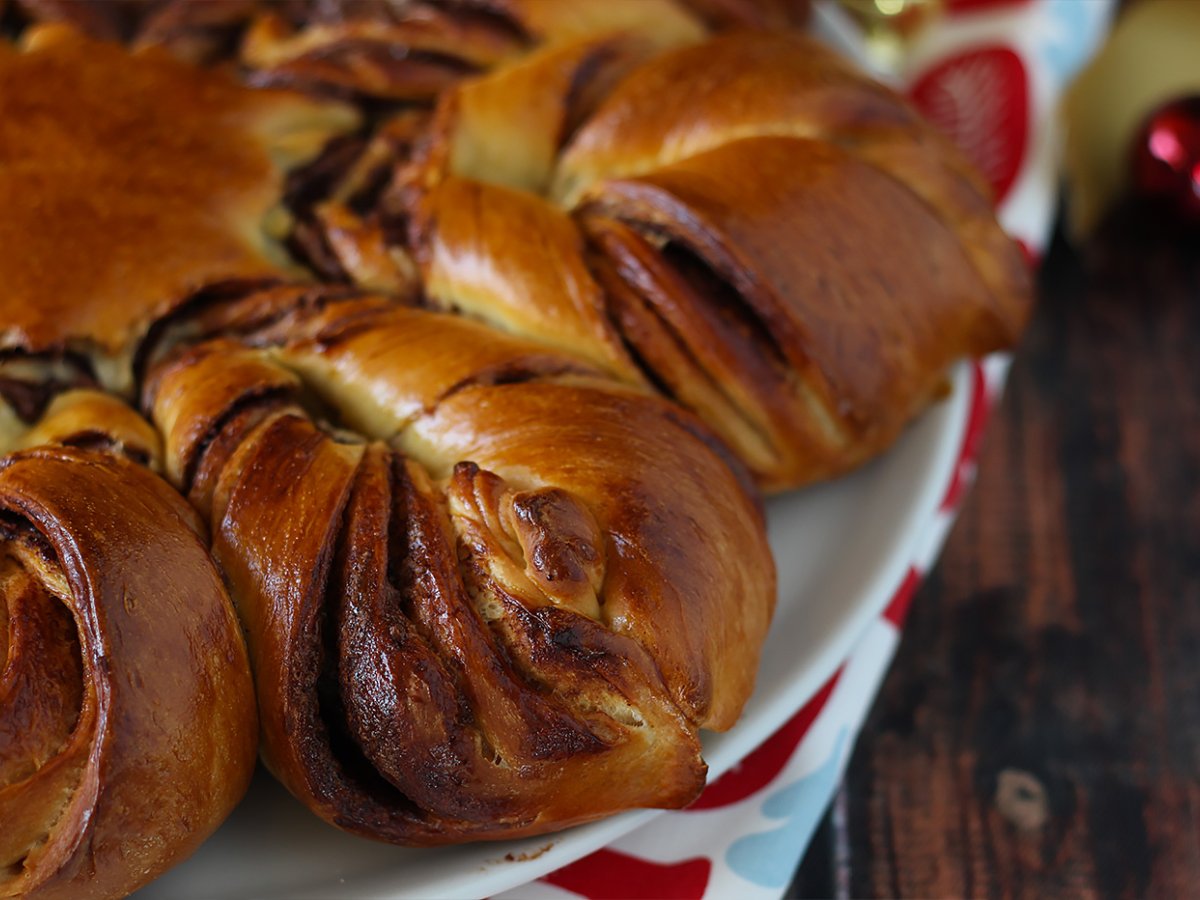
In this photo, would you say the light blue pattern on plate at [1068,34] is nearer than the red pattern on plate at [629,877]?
No

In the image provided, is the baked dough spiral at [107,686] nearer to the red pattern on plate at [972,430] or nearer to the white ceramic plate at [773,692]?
the white ceramic plate at [773,692]

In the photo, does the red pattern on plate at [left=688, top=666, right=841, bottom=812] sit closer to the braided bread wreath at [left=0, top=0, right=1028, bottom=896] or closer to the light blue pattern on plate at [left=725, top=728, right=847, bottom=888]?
the light blue pattern on plate at [left=725, top=728, right=847, bottom=888]

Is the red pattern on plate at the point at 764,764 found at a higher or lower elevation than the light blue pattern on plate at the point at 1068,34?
lower

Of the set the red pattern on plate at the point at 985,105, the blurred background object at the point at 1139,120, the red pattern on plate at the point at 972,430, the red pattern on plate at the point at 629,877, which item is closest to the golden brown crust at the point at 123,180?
the red pattern on plate at the point at 629,877

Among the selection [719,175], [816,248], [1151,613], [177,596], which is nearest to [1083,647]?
[1151,613]

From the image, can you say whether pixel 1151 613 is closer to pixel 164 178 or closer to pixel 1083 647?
pixel 1083 647

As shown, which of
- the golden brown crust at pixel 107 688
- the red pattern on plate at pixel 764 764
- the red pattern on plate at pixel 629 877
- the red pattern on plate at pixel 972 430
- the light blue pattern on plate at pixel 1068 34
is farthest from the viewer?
the light blue pattern on plate at pixel 1068 34

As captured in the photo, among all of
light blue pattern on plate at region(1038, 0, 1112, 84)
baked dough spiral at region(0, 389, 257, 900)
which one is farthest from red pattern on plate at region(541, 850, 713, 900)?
light blue pattern on plate at region(1038, 0, 1112, 84)
